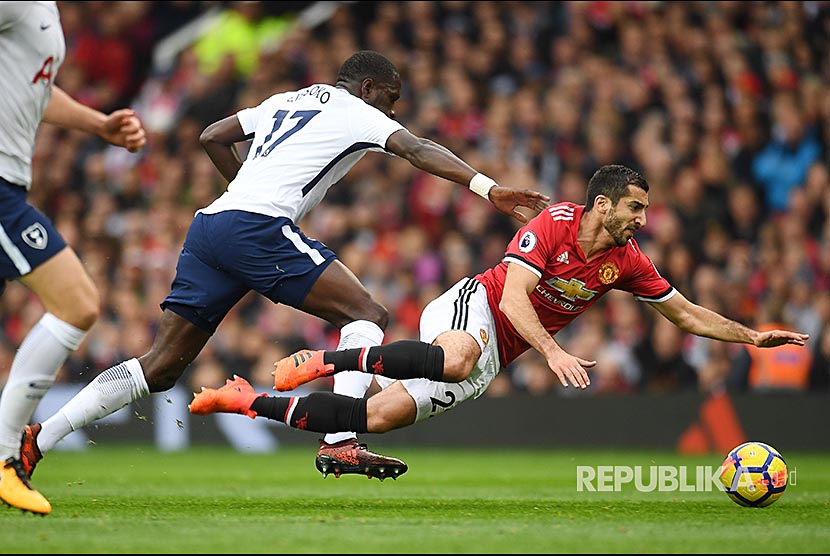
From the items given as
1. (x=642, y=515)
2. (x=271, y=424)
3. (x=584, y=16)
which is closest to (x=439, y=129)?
(x=584, y=16)

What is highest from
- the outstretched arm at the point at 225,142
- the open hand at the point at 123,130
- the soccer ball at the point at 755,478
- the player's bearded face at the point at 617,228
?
the outstretched arm at the point at 225,142

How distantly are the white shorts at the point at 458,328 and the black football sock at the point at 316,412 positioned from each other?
28 cm

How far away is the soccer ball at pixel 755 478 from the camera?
666 cm

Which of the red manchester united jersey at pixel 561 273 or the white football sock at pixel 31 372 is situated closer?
the white football sock at pixel 31 372

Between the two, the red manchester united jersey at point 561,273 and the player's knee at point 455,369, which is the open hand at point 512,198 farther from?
the player's knee at point 455,369

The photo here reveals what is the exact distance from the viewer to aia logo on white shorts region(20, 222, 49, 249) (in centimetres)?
549

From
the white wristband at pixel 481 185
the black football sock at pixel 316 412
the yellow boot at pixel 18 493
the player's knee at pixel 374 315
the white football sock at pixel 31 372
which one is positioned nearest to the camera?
the yellow boot at pixel 18 493

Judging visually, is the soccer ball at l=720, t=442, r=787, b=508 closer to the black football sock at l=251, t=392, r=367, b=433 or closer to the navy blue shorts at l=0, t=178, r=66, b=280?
the black football sock at l=251, t=392, r=367, b=433

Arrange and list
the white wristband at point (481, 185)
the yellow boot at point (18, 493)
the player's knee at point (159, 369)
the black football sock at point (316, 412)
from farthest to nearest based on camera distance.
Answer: the player's knee at point (159, 369)
the black football sock at point (316, 412)
the white wristband at point (481, 185)
the yellow boot at point (18, 493)

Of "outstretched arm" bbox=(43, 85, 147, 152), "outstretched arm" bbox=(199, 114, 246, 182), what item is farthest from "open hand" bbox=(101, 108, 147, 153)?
"outstretched arm" bbox=(199, 114, 246, 182)

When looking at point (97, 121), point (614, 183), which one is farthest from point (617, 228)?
point (97, 121)

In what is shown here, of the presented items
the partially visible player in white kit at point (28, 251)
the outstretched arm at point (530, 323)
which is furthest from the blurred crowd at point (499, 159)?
the partially visible player in white kit at point (28, 251)

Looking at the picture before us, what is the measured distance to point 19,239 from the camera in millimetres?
5477

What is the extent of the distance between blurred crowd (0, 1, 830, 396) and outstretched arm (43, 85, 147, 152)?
6.98m
